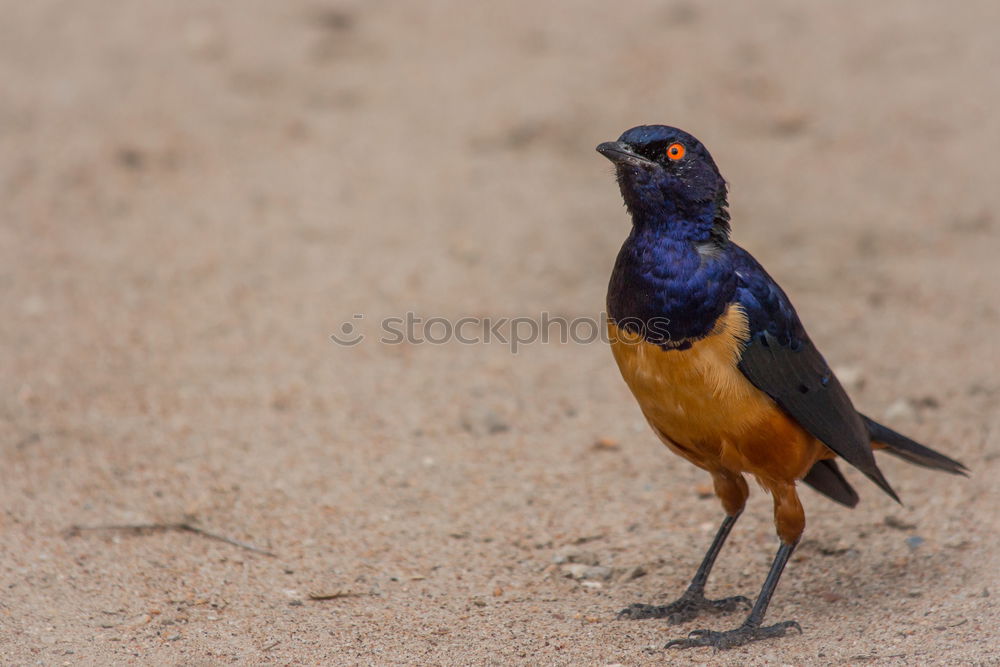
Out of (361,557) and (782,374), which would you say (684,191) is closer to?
(782,374)

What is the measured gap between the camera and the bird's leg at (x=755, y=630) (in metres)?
4.47

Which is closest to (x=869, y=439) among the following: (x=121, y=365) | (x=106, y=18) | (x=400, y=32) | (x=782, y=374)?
(x=782, y=374)

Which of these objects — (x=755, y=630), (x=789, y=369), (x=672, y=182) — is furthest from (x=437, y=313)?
(x=755, y=630)

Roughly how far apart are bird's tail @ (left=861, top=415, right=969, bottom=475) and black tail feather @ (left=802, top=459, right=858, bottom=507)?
24 cm

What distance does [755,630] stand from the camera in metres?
4.56

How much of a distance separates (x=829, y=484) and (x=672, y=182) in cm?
163

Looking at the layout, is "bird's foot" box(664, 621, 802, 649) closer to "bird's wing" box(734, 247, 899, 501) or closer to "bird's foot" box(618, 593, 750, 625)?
"bird's foot" box(618, 593, 750, 625)

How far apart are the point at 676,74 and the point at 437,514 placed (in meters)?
5.96

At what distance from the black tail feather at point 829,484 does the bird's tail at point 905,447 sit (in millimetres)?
242

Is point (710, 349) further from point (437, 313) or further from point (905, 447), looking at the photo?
point (437, 313)

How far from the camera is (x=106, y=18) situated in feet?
34.7

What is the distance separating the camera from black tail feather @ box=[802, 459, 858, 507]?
16.7 feet

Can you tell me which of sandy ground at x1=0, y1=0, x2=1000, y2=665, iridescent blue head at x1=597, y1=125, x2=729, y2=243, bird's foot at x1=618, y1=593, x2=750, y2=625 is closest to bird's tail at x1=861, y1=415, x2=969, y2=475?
sandy ground at x1=0, y1=0, x2=1000, y2=665

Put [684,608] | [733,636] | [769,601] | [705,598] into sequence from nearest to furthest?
[733,636]
[769,601]
[684,608]
[705,598]
